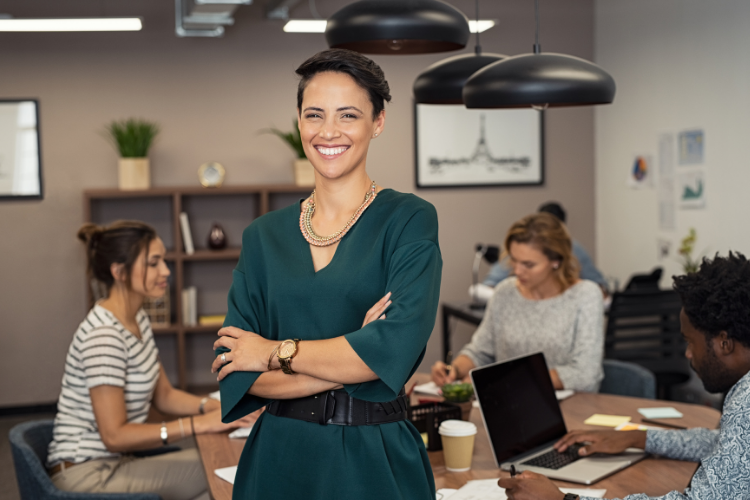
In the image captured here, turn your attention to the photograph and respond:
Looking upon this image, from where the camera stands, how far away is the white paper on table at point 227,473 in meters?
1.97

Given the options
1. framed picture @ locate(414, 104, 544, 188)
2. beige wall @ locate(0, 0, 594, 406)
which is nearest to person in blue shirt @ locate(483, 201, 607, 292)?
framed picture @ locate(414, 104, 544, 188)

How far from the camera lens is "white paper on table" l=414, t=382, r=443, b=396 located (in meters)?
2.80

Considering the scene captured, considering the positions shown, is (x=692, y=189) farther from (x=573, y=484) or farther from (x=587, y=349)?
(x=573, y=484)

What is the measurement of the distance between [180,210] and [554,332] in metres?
3.48

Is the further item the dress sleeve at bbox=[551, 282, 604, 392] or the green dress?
the dress sleeve at bbox=[551, 282, 604, 392]

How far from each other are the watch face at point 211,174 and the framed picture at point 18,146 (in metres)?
A: 1.23

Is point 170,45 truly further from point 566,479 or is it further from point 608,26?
point 566,479

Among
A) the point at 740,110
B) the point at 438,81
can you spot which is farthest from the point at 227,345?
the point at 740,110

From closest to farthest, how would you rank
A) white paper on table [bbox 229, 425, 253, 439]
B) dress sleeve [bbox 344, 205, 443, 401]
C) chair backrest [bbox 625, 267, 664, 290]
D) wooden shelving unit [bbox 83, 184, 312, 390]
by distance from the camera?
1. dress sleeve [bbox 344, 205, 443, 401]
2. white paper on table [bbox 229, 425, 253, 439]
3. chair backrest [bbox 625, 267, 664, 290]
4. wooden shelving unit [bbox 83, 184, 312, 390]

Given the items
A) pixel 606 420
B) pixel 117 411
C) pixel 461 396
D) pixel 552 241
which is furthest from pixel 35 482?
pixel 552 241

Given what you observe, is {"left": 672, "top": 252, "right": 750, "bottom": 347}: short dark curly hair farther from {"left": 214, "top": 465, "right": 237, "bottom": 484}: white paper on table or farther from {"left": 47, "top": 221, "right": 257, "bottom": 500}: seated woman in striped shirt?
{"left": 47, "top": 221, "right": 257, "bottom": 500}: seated woman in striped shirt

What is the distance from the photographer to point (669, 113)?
5.33 m

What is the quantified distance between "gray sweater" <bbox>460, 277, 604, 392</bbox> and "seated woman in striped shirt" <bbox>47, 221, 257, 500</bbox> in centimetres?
124

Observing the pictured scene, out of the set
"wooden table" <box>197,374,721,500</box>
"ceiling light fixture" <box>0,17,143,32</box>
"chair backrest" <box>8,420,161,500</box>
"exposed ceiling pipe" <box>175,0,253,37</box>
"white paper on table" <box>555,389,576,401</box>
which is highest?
"exposed ceiling pipe" <box>175,0,253,37</box>
